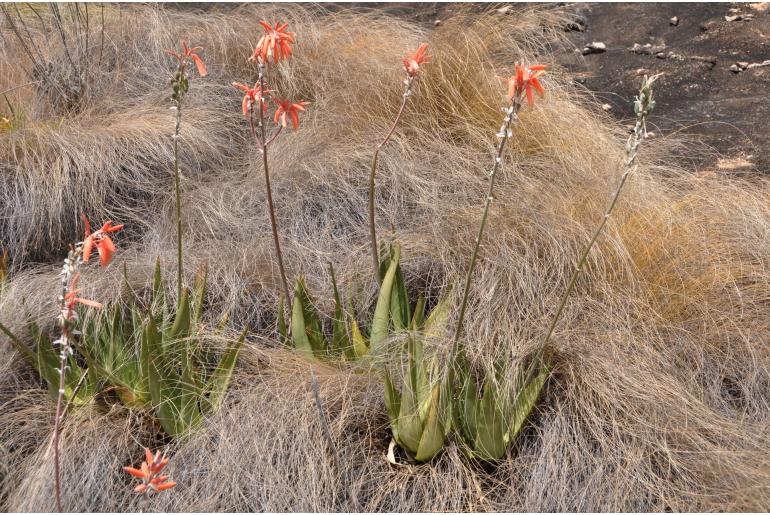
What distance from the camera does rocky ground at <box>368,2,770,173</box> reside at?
3.95m

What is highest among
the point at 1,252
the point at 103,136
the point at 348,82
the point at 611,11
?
the point at 611,11

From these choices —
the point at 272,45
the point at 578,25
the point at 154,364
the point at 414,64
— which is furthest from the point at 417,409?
the point at 578,25

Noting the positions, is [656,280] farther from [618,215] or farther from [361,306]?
[361,306]

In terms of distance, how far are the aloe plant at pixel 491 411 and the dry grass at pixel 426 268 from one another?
0.06 meters

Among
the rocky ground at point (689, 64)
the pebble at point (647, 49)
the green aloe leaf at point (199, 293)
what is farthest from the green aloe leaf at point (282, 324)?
the pebble at point (647, 49)

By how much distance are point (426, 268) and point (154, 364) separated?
1.03 meters

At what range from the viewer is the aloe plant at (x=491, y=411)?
2216mm

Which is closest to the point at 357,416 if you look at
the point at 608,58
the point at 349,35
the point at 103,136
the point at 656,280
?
the point at 656,280

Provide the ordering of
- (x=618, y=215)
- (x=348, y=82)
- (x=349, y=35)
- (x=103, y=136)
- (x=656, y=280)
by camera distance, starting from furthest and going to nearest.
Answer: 1. (x=349, y=35)
2. (x=348, y=82)
3. (x=103, y=136)
4. (x=618, y=215)
5. (x=656, y=280)

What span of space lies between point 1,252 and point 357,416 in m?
1.73

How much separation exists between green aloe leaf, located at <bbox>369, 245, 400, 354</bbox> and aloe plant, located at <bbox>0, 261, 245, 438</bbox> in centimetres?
42

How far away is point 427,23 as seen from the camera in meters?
5.21

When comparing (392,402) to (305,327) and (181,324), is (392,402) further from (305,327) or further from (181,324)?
(181,324)

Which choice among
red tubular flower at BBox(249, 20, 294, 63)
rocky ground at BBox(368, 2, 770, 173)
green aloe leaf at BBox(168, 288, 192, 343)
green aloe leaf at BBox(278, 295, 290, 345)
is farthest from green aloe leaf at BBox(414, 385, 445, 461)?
rocky ground at BBox(368, 2, 770, 173)
